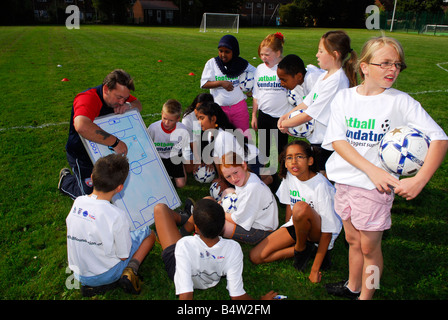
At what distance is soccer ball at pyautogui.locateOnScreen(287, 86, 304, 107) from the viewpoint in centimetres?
465

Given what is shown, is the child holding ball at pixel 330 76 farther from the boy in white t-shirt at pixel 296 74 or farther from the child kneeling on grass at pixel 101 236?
the child kneeling on grass at pixel 101 236

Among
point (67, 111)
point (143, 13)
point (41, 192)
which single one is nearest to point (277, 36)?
point (41, 192)

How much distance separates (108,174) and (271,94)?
10.1 ft

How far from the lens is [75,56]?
1772cm

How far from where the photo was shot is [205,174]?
5504 mm

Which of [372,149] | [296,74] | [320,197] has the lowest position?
[320,197]

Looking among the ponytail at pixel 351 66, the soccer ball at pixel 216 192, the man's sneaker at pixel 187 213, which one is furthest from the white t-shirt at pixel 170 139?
the ponytail at pixel 351 66

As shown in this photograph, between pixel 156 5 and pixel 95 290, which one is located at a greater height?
pixel 156 5

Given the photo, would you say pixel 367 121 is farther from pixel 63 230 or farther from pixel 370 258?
pixel 63 230

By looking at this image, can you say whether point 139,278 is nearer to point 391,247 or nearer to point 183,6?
point 391,247

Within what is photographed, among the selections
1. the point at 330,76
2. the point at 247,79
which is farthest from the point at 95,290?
the point at 247,79

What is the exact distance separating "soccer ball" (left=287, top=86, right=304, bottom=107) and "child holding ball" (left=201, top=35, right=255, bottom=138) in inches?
48.7

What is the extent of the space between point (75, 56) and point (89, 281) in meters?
17.3

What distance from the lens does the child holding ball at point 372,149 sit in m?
2.42
